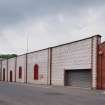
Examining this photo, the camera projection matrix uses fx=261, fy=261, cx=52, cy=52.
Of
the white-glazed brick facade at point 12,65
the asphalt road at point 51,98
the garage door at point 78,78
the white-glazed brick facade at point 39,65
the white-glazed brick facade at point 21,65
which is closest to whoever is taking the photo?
the asphalt road at point 51,98

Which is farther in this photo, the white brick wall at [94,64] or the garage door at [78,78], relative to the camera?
the garage door at [78,78]

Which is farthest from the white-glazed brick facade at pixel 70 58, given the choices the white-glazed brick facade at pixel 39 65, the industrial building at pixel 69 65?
the white-glazed brick facade at pixel 39 65

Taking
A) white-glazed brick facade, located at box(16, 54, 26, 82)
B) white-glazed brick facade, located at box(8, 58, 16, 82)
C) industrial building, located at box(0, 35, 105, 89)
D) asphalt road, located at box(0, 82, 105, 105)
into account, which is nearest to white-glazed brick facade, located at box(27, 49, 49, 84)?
industrial building, located at box(0, 35, 105, 89)

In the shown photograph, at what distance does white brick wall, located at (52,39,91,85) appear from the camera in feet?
116

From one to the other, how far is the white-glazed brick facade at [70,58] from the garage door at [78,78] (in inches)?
30.6

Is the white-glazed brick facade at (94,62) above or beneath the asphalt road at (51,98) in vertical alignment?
above

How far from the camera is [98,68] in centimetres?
3306

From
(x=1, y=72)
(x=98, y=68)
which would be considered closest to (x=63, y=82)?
(x=98, y=68)

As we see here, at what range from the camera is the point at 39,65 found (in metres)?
48.6

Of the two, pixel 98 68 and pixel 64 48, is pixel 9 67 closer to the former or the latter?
pixel 64 48

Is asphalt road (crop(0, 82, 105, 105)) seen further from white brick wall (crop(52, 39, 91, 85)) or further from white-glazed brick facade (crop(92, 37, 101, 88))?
white brick wall (crop(52, 39, 91, 85))

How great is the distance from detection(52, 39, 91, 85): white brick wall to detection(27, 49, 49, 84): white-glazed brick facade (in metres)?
2.78

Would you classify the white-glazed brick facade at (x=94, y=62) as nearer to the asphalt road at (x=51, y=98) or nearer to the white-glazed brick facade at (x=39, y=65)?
the asphalt road at (x=51, y=98)

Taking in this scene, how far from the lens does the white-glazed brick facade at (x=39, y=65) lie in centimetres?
A: 4581
